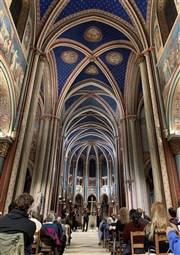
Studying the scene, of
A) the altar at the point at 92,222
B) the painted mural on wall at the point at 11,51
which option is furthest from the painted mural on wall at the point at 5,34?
the altar at the point at 92,222

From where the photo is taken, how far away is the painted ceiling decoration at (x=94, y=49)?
1047 cm

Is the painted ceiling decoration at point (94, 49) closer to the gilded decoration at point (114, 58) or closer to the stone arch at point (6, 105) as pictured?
the gilded decoration at point (114, 58)

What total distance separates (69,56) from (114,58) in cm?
331

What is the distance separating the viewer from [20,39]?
8.49m

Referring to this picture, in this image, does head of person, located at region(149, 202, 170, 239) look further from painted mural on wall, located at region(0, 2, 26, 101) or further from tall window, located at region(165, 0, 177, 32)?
tall window, located at region(165, 0, 177, 32)

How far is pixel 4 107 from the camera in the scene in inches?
290

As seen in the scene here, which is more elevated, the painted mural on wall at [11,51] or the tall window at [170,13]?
the tall window at [170,13]

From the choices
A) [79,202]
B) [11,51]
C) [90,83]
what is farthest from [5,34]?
[79,202]

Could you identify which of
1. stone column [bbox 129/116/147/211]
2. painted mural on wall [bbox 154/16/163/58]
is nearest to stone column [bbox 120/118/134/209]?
stone column [bbox 129/116/147/211]

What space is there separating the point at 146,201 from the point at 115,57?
10053 mm

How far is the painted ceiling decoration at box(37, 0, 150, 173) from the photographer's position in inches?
412

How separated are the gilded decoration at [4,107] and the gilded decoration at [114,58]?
9.50m

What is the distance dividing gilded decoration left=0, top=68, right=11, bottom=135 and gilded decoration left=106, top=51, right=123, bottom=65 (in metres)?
9.50

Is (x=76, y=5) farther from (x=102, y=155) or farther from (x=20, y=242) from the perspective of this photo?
(x=102, y=155)
